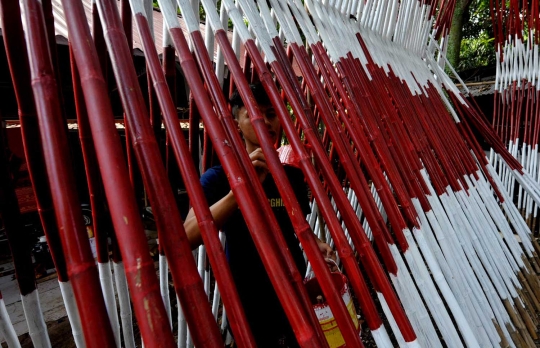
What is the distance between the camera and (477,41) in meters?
8.05

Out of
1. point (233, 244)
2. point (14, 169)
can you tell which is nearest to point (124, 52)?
point (233, 244)

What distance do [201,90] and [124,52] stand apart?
148 mm

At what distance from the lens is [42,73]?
0.45m

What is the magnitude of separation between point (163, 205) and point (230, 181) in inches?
5.4

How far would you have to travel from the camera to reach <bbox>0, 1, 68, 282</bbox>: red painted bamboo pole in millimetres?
523

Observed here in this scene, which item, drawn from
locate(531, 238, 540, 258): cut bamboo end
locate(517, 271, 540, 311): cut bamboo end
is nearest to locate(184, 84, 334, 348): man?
locate(517, 271, 540, 311): cut bamboo end

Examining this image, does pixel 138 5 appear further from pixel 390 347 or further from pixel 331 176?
pixel 390 347

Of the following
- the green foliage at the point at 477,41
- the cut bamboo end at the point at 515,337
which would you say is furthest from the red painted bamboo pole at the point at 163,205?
the green foliage at the point at 477,41

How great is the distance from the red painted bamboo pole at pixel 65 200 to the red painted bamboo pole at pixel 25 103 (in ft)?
0.26

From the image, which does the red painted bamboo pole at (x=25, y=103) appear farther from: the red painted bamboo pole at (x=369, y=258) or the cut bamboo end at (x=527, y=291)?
the cut bamboo end at (x=527, y=291)

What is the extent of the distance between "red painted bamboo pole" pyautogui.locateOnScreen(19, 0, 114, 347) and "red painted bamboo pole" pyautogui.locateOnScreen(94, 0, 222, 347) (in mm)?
97

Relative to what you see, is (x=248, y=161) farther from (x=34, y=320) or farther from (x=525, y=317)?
(x=525, y=317)

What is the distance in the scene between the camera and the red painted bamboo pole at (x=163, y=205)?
0.45 metres

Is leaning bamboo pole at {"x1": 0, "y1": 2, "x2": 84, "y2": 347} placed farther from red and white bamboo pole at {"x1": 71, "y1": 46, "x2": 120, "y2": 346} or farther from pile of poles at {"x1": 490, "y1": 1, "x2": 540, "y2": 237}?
pile of poles at {"x1": 490, "y1": 1, "x2": 540, "y2": 237}
